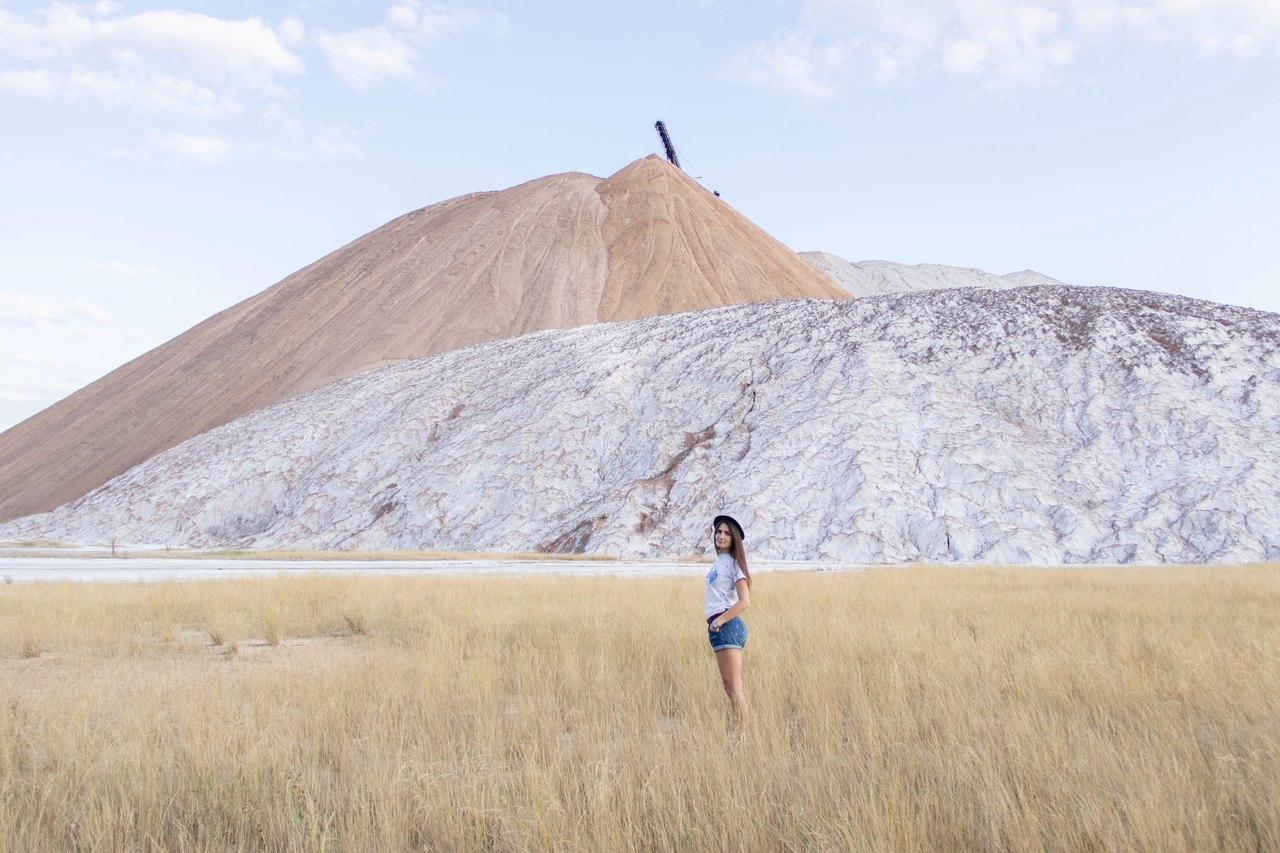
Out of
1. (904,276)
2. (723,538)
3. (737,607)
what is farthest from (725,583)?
(904,276)

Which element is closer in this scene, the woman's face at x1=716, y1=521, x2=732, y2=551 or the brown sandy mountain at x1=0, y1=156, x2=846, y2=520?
the woman's face at x1=716, y1=521, x2=732, y2=551

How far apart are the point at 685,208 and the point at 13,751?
78.0 meters

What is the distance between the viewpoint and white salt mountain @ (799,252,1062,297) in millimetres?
151125

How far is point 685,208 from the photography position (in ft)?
261

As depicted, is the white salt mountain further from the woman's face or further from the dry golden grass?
the woman's face

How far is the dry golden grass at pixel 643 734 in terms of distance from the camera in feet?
13.3

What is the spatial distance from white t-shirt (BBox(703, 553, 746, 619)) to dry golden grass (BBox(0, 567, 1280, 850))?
0.85 m

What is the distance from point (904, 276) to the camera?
15862cm

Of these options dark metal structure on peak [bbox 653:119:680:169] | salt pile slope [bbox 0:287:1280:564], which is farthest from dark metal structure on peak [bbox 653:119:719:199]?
salt pile slope [bbox 0:287:1280:564]

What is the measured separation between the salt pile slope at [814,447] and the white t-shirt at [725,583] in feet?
80.9

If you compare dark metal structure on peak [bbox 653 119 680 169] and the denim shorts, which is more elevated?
dark metal structure on peak [bbox 653 119 680 169]

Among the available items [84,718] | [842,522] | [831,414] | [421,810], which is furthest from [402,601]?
[831,414]

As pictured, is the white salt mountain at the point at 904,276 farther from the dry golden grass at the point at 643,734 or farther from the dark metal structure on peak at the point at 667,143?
the dry golden grass at the point at 643,734

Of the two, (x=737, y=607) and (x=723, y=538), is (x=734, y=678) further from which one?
(x=723, y=538)
